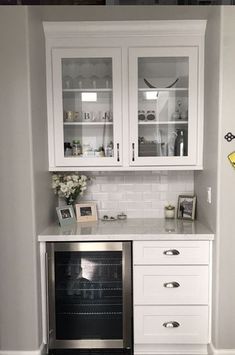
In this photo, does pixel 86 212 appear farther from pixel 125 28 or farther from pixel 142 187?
pixel 125 28

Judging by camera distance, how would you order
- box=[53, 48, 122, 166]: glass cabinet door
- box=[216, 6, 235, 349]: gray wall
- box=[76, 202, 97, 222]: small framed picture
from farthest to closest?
box=[76, 202, 97, 222]: small framed picture → box=[53, 48, 122, 166]: glass cabinet door → box=[216, 6, 235, 349]: gray wall

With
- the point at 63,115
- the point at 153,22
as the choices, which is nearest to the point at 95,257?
the point at 63,115

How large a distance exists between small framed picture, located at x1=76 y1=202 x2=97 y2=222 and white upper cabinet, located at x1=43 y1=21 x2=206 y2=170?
0.36 meters

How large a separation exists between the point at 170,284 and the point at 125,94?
142 centimetres

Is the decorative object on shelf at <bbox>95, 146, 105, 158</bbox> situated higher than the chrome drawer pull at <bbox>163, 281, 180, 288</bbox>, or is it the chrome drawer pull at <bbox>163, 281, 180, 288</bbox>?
the decorative object on shelf at <bbox>95, 146, 105, 158</bbox>

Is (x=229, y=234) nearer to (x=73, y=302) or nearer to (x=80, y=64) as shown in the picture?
(x=73, y=302)

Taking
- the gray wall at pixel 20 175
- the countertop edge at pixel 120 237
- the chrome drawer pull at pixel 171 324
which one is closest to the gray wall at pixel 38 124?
the gray wall at pixel 20 175

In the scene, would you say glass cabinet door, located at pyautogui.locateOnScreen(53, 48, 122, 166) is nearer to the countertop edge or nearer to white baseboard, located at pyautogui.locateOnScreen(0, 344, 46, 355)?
the countertop edge

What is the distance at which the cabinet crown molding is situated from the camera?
241 centimetres

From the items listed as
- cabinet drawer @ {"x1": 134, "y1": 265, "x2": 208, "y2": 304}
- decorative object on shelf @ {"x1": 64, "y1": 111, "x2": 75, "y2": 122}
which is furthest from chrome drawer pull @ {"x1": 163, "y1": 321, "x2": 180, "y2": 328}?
decorative object on shelf @ {"x1": 64, "y1": 111, "x2": 75, "y2": 122}

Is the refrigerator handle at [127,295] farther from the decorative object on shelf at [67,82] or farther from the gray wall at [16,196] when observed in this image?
the decorative object on shelf at [67,82]

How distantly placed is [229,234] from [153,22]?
5.18 feet

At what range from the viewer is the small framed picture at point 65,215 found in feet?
8.50

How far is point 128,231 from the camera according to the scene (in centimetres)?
240
